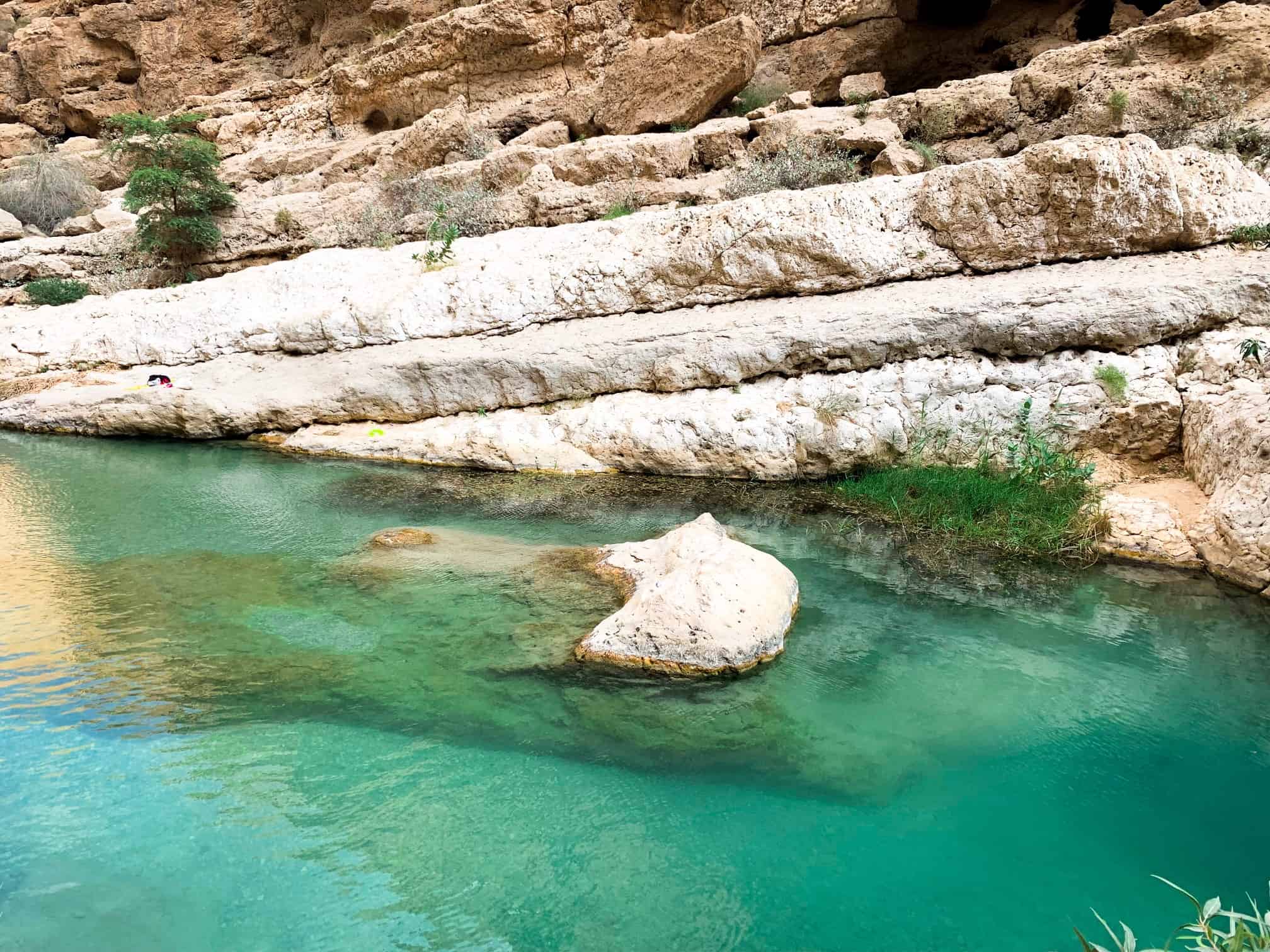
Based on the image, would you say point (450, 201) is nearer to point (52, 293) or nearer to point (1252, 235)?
point (52, 293)

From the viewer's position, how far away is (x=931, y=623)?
15.5 ft

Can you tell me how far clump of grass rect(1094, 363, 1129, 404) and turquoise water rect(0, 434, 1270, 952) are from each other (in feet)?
6.69

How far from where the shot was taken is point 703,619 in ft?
13.4

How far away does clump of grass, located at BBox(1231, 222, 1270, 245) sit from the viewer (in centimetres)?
719

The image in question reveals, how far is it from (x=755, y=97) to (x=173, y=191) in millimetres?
11056

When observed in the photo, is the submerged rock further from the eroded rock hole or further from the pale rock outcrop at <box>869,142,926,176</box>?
the eroded rock hole

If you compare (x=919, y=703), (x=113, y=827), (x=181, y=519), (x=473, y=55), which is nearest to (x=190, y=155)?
(x=473, y=55)

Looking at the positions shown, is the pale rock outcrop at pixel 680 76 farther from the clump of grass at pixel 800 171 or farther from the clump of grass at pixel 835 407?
the clump of grass at pixel 835 407

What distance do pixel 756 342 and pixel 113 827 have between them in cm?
689

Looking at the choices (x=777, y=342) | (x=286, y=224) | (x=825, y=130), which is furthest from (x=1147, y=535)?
(x=286, y=224)

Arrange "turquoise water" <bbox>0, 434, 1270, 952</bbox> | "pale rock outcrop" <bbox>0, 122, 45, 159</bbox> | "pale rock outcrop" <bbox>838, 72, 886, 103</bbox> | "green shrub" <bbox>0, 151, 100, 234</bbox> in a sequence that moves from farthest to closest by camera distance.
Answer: "pale rock outcrop" <bbox>0, 122, 45, 159</bbox>
"green shrub" <bbox>0, 151, 100, 234</bbox>
"pale rock outcrop" <bbox>838, 72, 886, 103</bbox>
"turquoise water" <bbox>0, 434, 1270, 952</bbox>

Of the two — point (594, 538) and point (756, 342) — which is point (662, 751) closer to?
point (594, 538)

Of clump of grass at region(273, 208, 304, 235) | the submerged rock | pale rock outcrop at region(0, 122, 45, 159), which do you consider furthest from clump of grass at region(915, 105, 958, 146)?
pale rock outcrop at region(0, 122, 45, 159)

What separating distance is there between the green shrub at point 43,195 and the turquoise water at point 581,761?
16.0 metres
